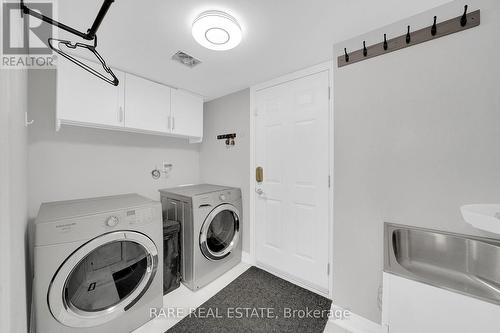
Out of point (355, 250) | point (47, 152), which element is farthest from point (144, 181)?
point (355, 250)

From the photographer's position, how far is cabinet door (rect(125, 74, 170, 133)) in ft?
6.21

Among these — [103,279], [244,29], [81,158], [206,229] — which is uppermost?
[244,29]

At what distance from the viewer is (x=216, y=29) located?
1260mm

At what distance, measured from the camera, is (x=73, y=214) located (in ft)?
4.28

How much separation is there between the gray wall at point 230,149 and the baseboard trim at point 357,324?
4.03 feet

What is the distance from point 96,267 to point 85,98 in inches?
55.6

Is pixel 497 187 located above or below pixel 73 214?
above

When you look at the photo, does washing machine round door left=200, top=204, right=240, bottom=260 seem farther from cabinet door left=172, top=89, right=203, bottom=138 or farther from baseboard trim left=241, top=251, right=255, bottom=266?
cabinet door left=172, top=89, right=203, bottom=138

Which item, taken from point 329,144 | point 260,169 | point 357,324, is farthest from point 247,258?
point 329,144

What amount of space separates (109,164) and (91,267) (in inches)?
43.2

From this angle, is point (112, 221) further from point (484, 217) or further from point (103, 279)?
point (484, 217)

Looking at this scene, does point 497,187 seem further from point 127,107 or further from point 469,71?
point 127,107

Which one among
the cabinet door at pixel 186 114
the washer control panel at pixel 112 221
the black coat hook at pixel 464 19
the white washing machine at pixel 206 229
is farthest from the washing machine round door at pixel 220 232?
the black coat hook at pixel 464 19

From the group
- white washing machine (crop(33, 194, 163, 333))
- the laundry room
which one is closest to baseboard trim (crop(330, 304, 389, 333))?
the laundry room
